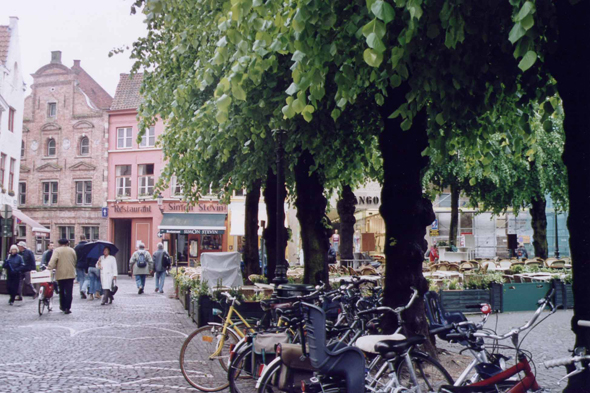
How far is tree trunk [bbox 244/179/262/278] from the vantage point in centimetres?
1938

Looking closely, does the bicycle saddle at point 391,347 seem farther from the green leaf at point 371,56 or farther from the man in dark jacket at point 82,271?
the man in dark jacket at point 82,271

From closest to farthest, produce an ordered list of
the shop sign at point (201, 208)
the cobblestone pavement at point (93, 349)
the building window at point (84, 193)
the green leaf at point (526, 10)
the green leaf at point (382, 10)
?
the green leaf at point (526, 10) < the green leaf at point (382, 10) < the cobblestone pavement at point (93, 349) < the shop sign at point (201, 208) < the building window at point (84, 193)

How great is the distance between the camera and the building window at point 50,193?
46.3 metres

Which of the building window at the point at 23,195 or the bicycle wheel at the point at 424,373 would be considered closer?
the bicycle wheel at the point at 424,373

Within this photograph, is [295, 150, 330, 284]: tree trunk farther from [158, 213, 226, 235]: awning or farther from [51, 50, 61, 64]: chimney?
[51, 50, 61, 64]: chimney

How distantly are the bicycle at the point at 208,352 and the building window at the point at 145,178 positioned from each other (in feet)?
125

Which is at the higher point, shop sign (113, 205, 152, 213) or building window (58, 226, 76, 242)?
shop sign (113, 205, 152, 213)

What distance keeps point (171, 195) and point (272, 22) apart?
40089 mm

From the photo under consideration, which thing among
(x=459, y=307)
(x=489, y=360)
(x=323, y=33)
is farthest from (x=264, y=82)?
(x=459, y=307)

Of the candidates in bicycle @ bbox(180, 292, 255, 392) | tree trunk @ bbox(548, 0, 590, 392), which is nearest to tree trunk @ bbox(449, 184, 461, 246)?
bicycle @ bbox(180, 292, 255, 392)

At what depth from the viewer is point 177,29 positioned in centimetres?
1320

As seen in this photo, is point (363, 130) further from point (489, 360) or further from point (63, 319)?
point (63, 319)

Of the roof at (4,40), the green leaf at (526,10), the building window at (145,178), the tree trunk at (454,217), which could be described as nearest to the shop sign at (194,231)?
the building window at (145,178)

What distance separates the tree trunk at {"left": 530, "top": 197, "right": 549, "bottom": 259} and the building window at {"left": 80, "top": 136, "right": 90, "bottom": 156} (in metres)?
30.7
